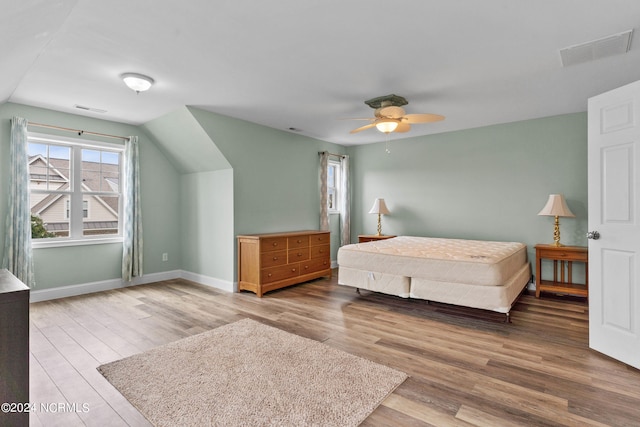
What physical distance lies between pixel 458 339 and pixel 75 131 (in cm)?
545

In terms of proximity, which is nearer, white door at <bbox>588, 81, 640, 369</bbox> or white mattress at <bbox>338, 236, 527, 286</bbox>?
white door at <bbox>588, 81, 640, 369</bbox>

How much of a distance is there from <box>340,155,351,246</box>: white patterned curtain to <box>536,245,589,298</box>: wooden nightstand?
3.34 meters

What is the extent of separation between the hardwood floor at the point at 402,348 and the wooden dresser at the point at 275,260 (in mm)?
215

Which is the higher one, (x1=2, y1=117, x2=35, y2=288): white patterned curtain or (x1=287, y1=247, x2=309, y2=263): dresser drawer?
Answer: (x1=2, y1=117, x2=35, y2=288): white patterned curtain

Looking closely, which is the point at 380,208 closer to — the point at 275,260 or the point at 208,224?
the point at 275,260

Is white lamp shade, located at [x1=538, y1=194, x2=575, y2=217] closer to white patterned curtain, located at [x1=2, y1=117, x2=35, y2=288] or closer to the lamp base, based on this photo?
the lamp base

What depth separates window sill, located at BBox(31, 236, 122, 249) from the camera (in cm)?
425

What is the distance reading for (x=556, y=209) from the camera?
14.2ft

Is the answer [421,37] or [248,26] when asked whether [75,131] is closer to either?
[248,26]

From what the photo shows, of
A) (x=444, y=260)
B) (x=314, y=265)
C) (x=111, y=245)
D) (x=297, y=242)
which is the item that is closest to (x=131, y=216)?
(x=111, y=245)

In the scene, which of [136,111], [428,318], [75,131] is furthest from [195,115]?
[428,318]

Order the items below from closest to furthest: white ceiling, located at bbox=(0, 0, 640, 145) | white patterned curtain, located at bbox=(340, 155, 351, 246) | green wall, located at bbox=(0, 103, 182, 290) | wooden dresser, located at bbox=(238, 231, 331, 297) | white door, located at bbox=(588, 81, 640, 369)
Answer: white ceiling, located at bbox=(0, 0, 640, 145), white door, located at bbox=(588, 81, 640, 369), green wall, located at bbox=(0, 103, 182, 290), wooden dresser, located at bbox=(238, 231, 331, 297), white patterned curtain, located at bbox=(340, 155, 351, 246)

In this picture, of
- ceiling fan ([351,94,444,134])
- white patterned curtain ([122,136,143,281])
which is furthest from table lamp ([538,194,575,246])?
white patterned curtain ([122,136,143,281])

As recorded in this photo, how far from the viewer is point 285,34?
2.45 meters
